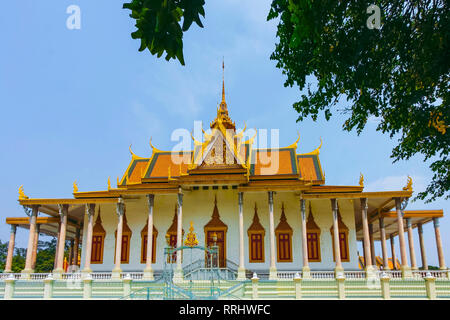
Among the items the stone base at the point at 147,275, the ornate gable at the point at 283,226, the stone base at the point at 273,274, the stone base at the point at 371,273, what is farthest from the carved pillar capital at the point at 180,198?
the stone base at the point at 371,273

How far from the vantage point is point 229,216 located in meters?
20.2

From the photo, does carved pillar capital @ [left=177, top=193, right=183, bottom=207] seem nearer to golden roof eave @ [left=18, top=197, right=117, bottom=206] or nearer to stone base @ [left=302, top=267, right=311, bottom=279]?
golden roof eave @ [left=18, top=197, right=117, bottom=206]

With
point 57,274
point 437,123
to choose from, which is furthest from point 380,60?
point 57,274

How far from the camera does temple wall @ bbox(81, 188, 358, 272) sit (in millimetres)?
19312

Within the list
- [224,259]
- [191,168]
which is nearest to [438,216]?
[224,259]

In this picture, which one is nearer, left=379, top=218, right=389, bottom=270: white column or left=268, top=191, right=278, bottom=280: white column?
left=268, top=191, right=278, bottom=280: white column

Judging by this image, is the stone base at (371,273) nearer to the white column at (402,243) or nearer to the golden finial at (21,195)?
the white column at (402,243)

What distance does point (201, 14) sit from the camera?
9.94 ft

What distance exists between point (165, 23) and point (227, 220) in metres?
17.8

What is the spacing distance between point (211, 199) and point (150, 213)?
11.6 ft

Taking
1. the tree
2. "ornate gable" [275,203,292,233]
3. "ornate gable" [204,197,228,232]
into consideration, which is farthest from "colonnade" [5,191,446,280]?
the tree

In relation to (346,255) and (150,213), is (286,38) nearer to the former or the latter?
(150,213)

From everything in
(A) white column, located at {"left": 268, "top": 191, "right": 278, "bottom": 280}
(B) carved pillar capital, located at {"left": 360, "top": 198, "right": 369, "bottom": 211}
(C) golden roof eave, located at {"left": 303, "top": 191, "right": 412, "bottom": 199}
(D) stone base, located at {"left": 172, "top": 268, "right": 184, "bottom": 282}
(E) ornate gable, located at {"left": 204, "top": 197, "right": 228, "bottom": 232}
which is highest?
(C) golden roof eave, located at {"left": 303, "top": 191, "right": 412, "bottom": 199}

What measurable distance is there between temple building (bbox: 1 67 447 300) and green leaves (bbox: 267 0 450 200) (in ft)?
33.6
